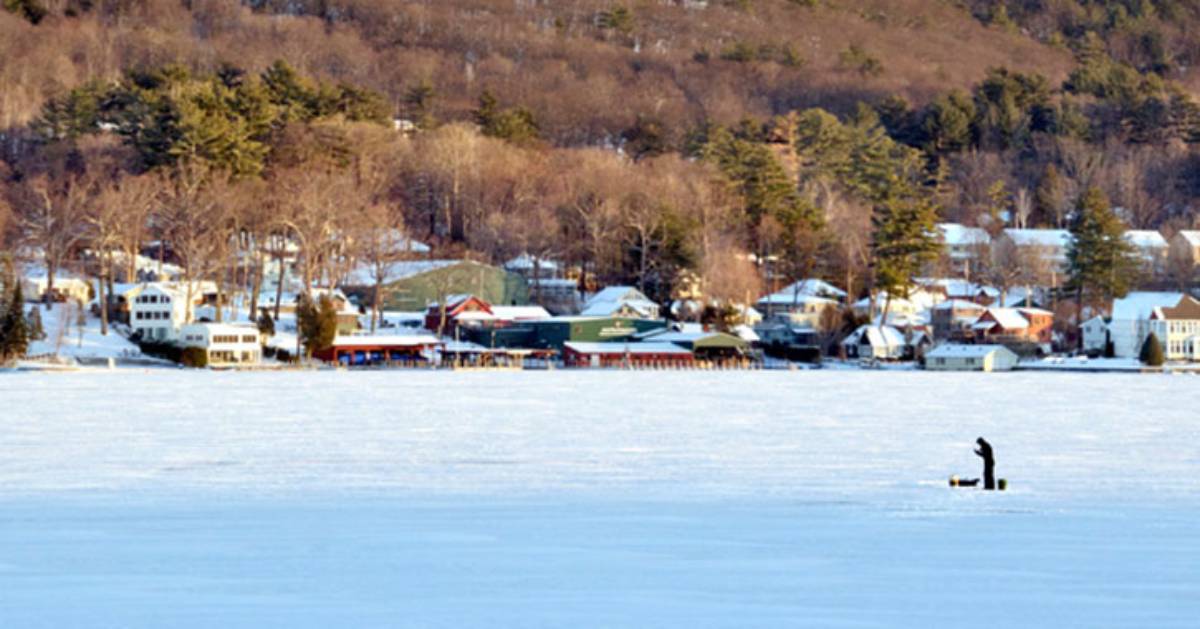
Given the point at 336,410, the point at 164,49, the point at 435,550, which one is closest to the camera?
the point at 435,550

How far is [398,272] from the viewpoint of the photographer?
82750mm

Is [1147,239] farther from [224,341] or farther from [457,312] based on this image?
[224,341]

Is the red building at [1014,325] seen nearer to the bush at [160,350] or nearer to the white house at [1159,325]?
the white house at [1159,325]

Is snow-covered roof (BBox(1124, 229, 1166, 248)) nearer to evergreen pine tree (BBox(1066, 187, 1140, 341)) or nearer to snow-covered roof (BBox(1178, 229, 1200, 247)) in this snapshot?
snow-covered roof (BBox(1178, 229, 1200, 247))

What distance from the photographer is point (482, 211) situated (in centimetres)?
9231

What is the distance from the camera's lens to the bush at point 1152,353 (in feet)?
243

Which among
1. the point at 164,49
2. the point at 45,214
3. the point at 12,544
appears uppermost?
the point at 164,49

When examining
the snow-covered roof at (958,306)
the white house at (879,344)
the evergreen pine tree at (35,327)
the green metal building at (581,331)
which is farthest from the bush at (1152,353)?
the evergreen pine tree at (35,327)

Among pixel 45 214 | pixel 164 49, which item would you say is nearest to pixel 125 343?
pixel 45 214

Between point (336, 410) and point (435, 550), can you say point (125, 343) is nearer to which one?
point (336, 410)

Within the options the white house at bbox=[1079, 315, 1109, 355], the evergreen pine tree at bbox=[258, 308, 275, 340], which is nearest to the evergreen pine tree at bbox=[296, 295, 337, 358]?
the evergreen pine tree at bbox=[258, 308, 275, 340]

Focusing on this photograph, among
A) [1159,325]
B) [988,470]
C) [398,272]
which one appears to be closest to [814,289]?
[1159,325]

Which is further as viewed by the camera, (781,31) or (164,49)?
(781,31)

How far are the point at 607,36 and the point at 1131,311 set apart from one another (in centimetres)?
10850
